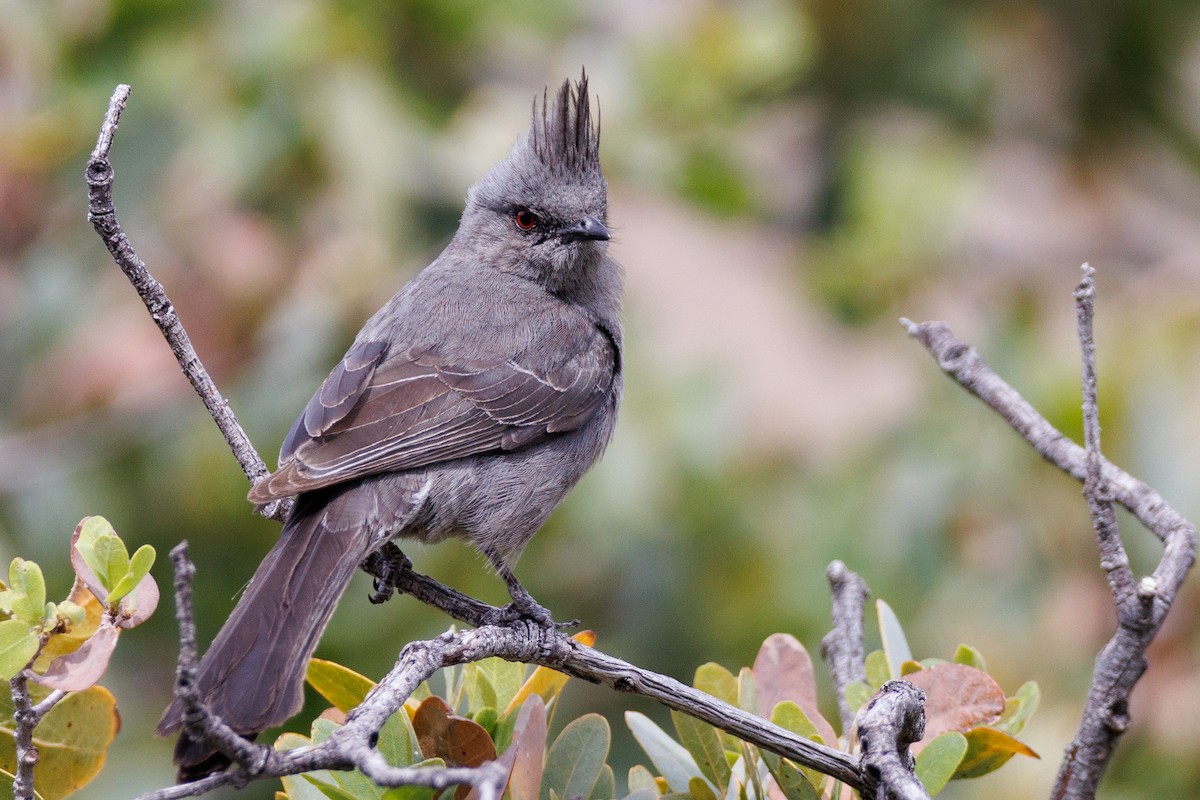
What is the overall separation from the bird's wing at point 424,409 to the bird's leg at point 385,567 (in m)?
0.22

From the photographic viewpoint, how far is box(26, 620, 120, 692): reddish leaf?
2.06m

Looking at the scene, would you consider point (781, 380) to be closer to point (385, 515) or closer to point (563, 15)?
point (563, 15)

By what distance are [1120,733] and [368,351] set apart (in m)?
2.41

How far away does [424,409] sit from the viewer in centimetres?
379

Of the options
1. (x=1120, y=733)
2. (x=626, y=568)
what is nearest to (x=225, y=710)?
(x=1120, y=733)

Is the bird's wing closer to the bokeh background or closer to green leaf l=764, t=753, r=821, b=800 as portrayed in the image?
the bokeh background

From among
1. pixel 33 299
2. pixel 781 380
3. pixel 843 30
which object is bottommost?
pixel 33 299

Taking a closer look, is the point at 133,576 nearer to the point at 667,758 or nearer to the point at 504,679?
the point at 504,679

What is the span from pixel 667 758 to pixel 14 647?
121 cm

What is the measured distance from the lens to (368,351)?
4004 mm

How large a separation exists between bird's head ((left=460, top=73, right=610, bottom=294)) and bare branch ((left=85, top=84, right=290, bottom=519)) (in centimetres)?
174

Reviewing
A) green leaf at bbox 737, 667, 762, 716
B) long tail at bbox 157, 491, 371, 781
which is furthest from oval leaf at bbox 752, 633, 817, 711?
long tail at bbox 157, 491, 371, 781

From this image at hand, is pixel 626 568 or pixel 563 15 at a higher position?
pixel 563 15

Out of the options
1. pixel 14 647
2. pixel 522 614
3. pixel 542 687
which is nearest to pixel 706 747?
pixel 542 687
